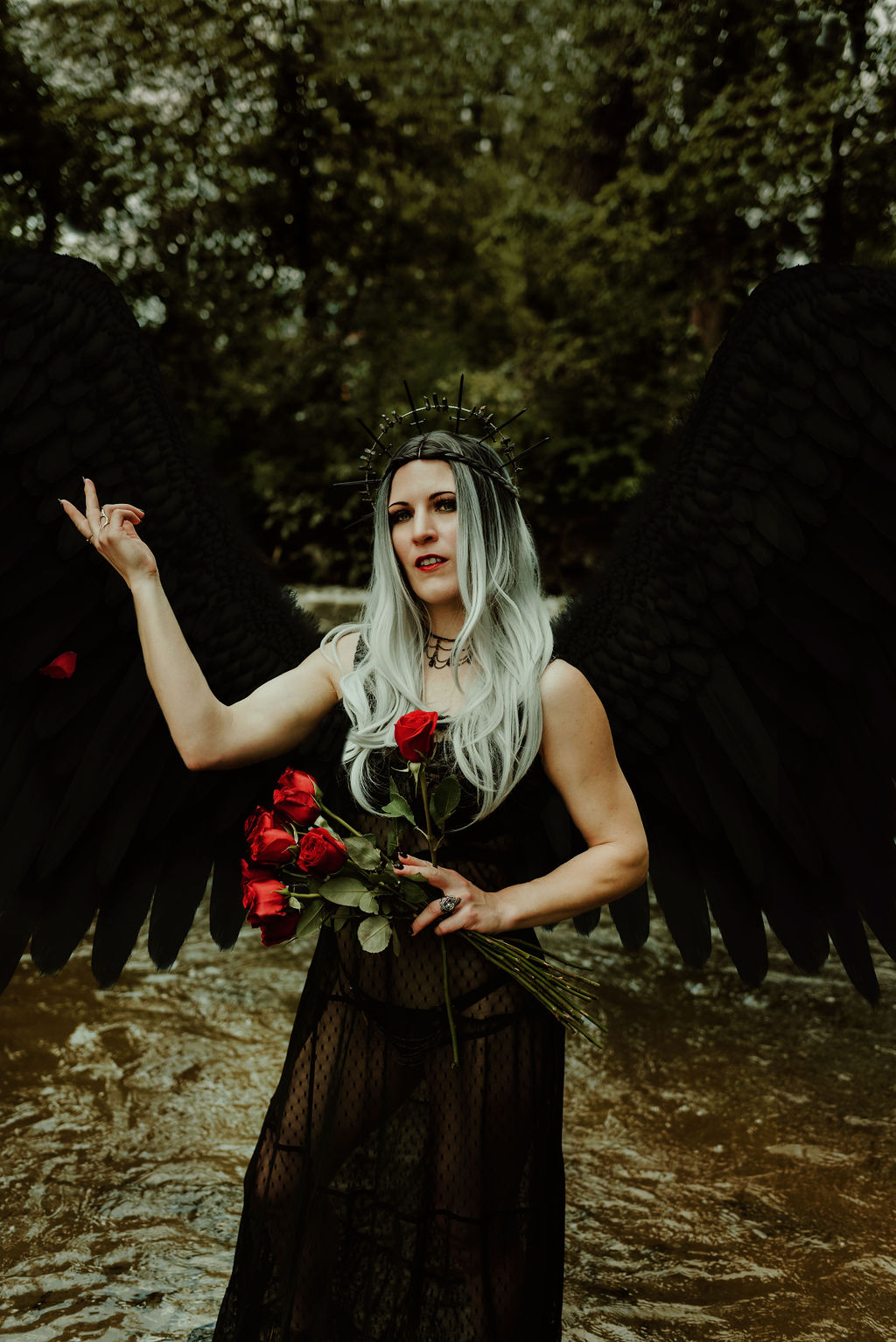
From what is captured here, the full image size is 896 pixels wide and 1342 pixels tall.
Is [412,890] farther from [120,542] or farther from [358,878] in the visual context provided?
[120,542]

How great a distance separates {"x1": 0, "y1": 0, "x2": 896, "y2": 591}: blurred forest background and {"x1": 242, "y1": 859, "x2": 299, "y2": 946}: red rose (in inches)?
342

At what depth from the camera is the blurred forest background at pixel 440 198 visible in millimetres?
9188

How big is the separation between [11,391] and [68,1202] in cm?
227

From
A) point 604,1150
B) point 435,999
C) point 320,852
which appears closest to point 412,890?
point 320,852

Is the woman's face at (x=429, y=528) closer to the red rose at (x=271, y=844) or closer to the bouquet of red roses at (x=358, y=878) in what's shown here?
the bouquet of red roses at (x=358, y=878)

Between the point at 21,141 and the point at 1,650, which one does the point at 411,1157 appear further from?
the point at 21,141

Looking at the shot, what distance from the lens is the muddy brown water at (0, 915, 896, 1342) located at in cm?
242

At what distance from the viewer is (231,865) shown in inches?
86.3

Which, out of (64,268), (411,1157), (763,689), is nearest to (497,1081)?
(411,1157)

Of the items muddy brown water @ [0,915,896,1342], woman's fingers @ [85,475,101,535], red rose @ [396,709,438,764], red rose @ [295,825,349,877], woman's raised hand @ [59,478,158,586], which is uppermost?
woman's fingers @ [85,475,101,535]

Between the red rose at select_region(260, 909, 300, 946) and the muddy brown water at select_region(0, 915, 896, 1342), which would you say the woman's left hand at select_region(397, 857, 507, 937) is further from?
the muddy brown water at select_region(0, 915, 896, 1342)

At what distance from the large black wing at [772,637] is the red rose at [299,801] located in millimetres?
753

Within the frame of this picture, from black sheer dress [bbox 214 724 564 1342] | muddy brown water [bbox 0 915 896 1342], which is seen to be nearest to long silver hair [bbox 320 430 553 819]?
black sheer dress [bbox 214 724 564 1342]

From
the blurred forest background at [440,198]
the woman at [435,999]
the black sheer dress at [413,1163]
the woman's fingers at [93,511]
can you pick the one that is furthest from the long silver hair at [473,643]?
the blurred forest background at [440,198]
